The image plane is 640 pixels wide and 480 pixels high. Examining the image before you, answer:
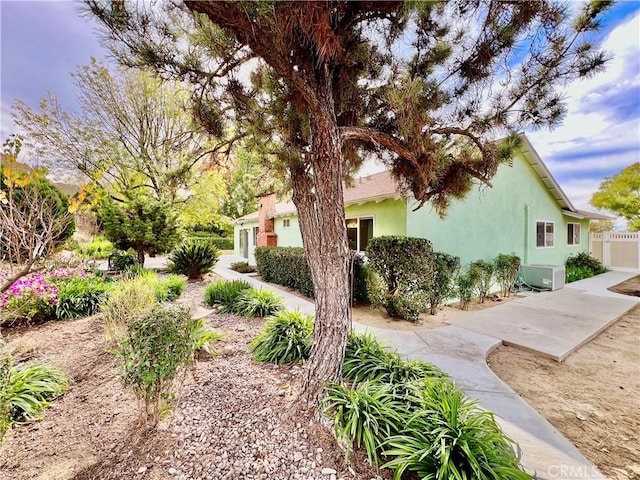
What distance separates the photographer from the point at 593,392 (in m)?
3.63

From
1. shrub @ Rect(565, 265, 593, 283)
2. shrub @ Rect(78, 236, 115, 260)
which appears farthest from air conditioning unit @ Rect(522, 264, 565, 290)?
shrub @ Rect(78, 236, 115, 260)

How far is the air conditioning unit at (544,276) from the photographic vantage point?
10086mm

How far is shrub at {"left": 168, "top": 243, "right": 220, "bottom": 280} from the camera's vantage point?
11.0 meters

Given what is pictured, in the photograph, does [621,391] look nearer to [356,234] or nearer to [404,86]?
[404,86]

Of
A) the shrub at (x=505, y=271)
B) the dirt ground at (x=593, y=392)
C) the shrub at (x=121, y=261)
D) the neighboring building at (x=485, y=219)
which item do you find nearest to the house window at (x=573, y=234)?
the neighboring building at (x=485, y=219)

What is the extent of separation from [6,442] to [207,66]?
13.9 ft

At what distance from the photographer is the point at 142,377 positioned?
91.6 inches

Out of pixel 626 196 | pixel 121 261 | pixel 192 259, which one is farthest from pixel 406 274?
pixel 626 196

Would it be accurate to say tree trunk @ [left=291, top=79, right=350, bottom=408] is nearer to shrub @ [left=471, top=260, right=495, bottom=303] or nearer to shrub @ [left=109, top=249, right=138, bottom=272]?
shrub @ [left=471, top=260, right=495, bottom=303]

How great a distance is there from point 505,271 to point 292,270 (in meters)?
Answer: 7.60

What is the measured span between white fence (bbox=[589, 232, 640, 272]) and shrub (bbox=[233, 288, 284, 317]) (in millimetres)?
20450

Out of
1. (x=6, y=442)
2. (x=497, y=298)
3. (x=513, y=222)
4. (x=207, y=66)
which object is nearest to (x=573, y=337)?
(x=497, y=298)

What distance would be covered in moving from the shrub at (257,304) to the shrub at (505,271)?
25.6 feet

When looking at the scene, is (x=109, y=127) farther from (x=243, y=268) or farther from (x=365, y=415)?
(x=365, y=415)
